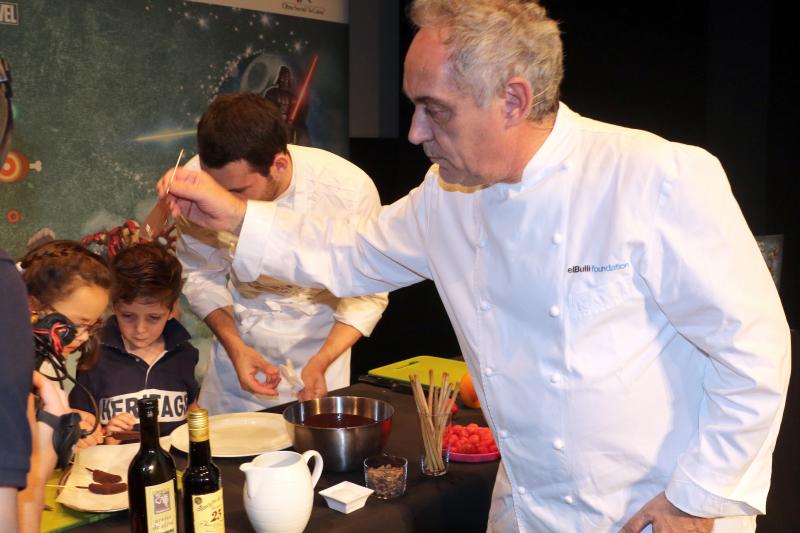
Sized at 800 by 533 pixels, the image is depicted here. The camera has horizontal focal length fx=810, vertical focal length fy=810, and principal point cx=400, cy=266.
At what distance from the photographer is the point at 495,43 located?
4.13 ft

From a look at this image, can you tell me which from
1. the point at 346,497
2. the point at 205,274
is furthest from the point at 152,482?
the point at 205,274

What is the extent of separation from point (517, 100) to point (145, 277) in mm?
1443

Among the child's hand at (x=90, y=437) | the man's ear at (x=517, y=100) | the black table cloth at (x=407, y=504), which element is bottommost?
the black table cloth at (x=407, y=504)

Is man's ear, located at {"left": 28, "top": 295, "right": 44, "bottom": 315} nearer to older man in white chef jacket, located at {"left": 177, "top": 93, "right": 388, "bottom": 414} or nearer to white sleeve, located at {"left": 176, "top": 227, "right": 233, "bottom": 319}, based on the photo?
older man in white chef jacket, located at {"left": 177, "top": 93, "right": 388, "bottom": 414}

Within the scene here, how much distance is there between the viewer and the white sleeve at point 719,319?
1.17 m

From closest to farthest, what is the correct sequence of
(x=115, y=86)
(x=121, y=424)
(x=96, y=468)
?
1. (x=96, y=468)
2. (x=121, y=424)
3. (x=115, y=86)

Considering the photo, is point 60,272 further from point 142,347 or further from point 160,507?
point 160,507

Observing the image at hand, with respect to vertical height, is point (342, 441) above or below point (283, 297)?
below

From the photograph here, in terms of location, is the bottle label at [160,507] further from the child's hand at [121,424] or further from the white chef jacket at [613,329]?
the child's hand at [121,424]

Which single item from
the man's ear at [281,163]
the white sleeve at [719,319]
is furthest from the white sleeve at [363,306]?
the white sleeve at [719,319]

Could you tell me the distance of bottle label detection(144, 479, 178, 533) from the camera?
1250 mm

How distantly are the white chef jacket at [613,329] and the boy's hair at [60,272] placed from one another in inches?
24.4

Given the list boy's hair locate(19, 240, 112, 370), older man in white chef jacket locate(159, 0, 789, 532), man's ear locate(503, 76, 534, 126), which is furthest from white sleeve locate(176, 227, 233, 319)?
man's ear locate(503, 76, 534, 126)

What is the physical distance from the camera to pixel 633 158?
1.28m
